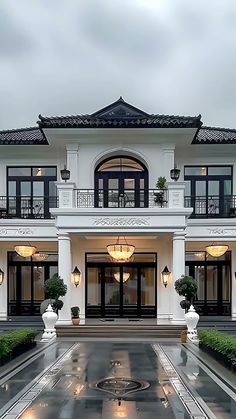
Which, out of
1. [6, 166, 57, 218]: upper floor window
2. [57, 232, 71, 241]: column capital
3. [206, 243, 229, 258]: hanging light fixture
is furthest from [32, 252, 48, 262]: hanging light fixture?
[206, 243, 229, 258]: hanging light fixture

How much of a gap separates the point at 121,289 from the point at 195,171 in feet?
19.6

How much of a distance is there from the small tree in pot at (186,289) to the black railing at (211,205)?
3.80m

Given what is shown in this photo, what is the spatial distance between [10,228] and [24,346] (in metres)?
7.49

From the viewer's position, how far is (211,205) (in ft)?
67.2

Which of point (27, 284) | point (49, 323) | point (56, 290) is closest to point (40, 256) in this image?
point (27, 284)

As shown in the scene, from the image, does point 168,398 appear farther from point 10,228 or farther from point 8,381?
point 10,228

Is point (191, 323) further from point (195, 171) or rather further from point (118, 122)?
point (118, 122)

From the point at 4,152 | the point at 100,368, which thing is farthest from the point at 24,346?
the point at 4,152

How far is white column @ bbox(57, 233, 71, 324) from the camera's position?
1777 cm

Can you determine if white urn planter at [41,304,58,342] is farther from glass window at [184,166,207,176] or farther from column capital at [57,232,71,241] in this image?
glass window at [184,166,207,176]

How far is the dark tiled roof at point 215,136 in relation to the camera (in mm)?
20234

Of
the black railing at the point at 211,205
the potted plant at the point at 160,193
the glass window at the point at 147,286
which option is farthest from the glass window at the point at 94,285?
the black railing at the point at 211,205

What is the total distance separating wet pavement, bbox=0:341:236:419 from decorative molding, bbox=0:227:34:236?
24.9 feet

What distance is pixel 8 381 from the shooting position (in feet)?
30.0
